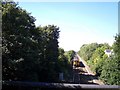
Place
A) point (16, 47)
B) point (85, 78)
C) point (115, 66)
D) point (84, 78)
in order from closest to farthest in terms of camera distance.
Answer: point (16, 47)
point (115, 66)
point (84, 78)
point (85, 78)

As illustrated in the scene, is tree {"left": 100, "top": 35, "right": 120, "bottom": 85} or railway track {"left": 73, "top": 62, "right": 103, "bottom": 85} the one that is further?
railway track {"left": 73, "top": 62, "right": 103, "bottom": 85}

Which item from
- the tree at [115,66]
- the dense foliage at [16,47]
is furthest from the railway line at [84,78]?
the dense foliage at [16,47]

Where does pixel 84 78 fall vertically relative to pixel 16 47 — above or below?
below

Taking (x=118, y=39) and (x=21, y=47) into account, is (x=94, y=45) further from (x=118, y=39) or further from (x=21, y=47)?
(x=21, y=47)

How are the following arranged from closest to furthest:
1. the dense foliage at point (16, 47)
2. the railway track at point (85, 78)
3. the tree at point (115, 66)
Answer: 1. the dense foliage at point (16, 47)
2. the tree at point (115, 66)
3. the railway track at point (85, 78)

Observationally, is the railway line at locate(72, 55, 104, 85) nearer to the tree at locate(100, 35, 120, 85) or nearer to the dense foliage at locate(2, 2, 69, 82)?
the tree at locate(100, 35, 120, 85)

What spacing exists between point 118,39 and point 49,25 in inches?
752

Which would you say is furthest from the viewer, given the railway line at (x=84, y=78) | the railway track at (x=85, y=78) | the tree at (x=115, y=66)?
the railway line at (x=84, y=78)

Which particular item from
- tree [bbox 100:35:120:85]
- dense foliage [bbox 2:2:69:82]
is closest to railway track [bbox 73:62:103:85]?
tree [bbox 100:35:120:85]

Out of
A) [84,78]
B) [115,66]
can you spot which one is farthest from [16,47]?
[84,78]

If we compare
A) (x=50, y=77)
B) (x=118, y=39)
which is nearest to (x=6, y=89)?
(x=50, y=77)

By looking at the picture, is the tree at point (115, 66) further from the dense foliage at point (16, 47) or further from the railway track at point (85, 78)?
the dense foliage at point (16, 47)

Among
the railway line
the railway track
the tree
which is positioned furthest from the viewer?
the railway line

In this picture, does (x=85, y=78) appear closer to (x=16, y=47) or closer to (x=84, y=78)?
(x=84, y=78)
